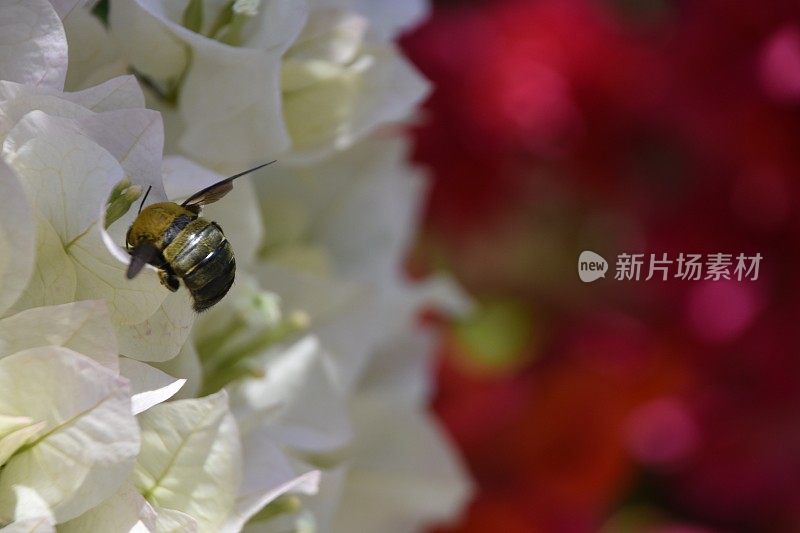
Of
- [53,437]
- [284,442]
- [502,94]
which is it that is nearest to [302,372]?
[284,442]

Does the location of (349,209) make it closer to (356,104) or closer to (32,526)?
(356,104)

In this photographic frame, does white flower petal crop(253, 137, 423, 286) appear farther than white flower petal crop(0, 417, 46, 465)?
Yes

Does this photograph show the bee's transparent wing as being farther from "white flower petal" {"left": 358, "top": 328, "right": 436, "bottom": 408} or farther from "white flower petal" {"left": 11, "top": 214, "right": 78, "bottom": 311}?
"white flower petal" {"left": 358, "top": 328, "right": 436, "bottom": 408}

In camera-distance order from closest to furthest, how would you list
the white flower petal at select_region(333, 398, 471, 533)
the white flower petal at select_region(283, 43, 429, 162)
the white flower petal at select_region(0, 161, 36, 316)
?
1. the white flower petal at select_region(0, 161, 36, 316)
2. the white flower petal at select_region(283, 43, 429, 162)
3. the white flower petal at select_region(333, 398, 471, 533)

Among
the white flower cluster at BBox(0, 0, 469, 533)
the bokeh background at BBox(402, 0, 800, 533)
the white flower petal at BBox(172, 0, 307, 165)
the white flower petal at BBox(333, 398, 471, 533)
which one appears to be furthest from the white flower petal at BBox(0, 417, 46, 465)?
the bokeh background at BBox(402, 0, 800, 533)

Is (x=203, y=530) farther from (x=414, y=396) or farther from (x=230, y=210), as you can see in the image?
(x=414, y=396)

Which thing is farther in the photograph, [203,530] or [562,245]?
[562,245]

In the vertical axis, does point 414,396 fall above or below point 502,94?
below

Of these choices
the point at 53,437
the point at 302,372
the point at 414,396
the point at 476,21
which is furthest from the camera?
the point at 476,21
